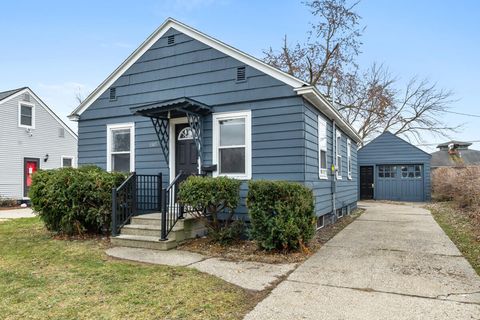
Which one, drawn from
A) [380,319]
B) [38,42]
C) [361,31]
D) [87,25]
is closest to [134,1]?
[87,25]

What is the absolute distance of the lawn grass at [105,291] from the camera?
3.32 metres

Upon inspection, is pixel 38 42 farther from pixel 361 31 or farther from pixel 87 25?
pixel 361 31

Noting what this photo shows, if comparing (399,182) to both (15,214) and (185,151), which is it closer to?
(185,151)

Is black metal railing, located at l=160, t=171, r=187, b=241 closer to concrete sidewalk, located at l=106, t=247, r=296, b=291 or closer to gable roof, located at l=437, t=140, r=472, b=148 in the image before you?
concrete sidewalk, located at l=106, t=247, r=296, b=291

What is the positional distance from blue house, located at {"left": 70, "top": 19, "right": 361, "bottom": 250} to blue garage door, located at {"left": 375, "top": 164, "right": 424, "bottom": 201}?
11274mm

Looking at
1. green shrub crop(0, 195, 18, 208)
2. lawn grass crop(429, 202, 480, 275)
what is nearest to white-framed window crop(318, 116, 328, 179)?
lawn grass crop(429, 202, 480, 275)

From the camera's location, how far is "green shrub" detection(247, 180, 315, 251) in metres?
5.66

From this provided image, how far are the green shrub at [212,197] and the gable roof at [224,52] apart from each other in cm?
228

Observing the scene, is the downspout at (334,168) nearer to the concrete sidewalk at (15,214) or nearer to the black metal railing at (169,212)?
the black metal railing at (169,212)

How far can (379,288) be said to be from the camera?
13.4 ft

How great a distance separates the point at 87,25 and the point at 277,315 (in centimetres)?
1256

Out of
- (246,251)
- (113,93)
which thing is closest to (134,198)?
(246,251)

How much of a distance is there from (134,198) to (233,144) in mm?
2416

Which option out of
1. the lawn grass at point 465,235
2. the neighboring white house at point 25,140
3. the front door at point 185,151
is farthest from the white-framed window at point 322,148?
the neighboring white house at point 25,140
